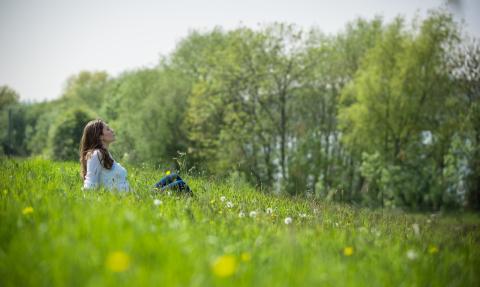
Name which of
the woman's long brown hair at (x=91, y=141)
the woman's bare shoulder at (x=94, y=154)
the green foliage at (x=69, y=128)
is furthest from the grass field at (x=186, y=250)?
the green foliage at (x=69, y=128)

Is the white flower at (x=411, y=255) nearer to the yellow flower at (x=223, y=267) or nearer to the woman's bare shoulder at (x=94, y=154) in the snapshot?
the yellow flower at (x=223, y=267)

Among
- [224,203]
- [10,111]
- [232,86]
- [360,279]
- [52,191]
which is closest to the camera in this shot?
[360,279]

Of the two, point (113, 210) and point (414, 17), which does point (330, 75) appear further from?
point (113, 210)

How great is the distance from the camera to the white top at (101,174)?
7.16m

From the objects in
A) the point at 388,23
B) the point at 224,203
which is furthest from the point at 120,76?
the point at 224,203

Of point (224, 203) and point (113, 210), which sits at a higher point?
point (113, 210)

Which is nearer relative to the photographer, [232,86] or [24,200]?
[24,200]

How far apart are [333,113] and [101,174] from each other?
32.4m

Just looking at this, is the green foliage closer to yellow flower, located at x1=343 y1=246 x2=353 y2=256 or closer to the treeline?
the treeline

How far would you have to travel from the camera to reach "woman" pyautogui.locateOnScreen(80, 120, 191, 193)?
7.11 m

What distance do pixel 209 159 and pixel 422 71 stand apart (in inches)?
734

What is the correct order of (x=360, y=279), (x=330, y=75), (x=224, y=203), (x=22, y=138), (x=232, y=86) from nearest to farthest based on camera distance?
(x=360, y=279) → (x=224, y=203) → (x=232, y=86) → (x=330, y=75) → (x=22, y=138)

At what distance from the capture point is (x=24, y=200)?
455 centimetres

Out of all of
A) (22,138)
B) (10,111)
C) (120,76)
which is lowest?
(22,138)
